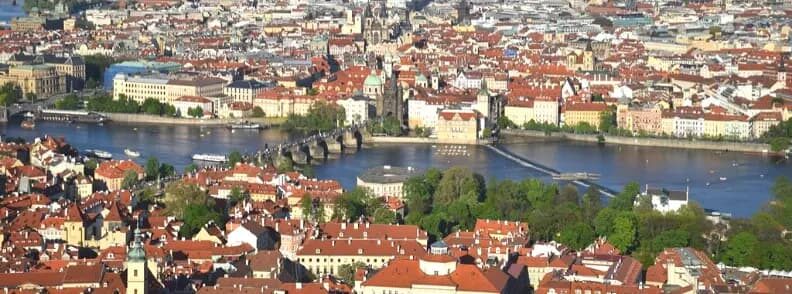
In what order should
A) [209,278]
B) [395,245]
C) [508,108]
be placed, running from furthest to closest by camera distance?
[508,108] < [395,245] < [209,278]

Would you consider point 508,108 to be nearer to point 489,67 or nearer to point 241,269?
point 489,67

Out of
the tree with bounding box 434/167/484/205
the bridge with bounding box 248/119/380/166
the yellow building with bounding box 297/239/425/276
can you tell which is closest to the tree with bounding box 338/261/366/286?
the yellow building with bounding box 297/239/425/276

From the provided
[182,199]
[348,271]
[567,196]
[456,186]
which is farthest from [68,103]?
[348,271]

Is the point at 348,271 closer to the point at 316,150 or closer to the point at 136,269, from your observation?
the point at 136,269

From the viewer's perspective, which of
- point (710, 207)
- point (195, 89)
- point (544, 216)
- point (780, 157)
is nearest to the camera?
point (544, 216)

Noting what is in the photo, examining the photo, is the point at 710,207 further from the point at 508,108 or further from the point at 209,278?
the point at 508,108

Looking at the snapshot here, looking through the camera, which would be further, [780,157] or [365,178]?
[780,157]

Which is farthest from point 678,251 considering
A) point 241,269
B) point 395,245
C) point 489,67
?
point 489,67

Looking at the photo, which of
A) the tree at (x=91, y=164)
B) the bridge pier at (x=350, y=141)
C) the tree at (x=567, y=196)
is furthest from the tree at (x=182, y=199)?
the bridge pier at (x=350, y=141)
